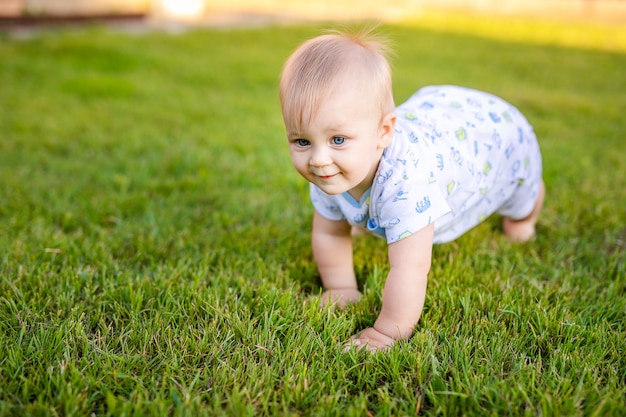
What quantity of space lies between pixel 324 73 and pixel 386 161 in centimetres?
39

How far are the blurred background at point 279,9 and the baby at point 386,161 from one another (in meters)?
7.10

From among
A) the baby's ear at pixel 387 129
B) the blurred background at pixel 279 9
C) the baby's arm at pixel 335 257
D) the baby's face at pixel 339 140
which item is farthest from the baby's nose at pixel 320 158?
the blurred background at pixel 279 9

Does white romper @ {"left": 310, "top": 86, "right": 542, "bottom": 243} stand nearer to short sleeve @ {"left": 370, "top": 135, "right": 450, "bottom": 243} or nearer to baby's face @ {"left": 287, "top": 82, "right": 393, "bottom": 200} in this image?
short sleeve @ {"left": 370, "top": 135, "right": 450, "bottom": 243}

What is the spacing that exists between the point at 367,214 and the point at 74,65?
5357mm

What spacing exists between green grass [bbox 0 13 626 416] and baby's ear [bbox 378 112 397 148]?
552 millimetres

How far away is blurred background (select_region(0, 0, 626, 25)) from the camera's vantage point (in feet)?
31.9

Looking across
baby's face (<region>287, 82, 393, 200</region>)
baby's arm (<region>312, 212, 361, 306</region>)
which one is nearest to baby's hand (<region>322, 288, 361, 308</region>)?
baby's arm (<region>312, 212, 361, 306</region>)

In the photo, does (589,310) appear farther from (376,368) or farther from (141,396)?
(141,396)

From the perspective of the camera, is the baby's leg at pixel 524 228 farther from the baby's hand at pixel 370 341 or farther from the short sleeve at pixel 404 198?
the baby's hand at pixel 370 341

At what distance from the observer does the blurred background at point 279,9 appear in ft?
31.9

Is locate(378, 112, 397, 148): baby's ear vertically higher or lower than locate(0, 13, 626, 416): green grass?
higher

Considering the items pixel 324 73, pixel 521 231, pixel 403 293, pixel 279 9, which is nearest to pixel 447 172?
pixel 403 293

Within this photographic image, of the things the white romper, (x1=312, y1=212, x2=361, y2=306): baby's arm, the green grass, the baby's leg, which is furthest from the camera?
the baby's leg

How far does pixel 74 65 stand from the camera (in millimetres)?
6309
